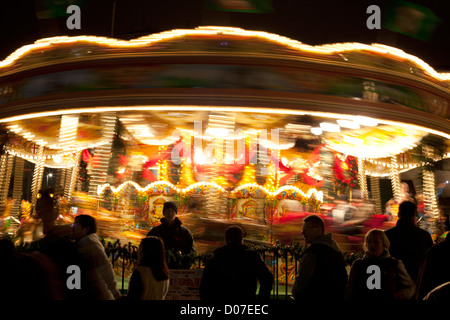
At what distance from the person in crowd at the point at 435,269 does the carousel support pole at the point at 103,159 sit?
4.77 m

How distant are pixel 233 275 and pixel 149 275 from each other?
0.76 meters

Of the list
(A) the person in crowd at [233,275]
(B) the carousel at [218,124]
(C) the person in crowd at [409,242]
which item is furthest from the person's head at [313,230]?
(B) the carousel at [218,124]

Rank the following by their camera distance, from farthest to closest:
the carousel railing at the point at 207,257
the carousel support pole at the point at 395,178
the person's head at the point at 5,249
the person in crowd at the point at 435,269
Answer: the carousel support pole at the point at 395,178, the carousel railing at the point at 207,257, the person in crowd at the point at 435,269, the person's head at the point at 5,249

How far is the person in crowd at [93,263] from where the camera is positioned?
3.77 metres

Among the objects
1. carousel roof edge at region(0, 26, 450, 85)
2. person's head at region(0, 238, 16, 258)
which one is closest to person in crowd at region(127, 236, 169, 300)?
person's head at region(0, 238, 16, 258)

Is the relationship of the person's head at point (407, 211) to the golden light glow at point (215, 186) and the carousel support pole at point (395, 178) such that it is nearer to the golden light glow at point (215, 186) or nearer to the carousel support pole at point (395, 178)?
the golden light glow at point (215, 186)

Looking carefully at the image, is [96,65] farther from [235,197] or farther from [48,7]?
[235,197]

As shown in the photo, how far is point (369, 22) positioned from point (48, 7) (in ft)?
15.6

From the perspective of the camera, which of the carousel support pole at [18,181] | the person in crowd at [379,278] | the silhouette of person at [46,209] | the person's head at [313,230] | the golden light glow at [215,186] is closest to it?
the person in crowd at [379,278]

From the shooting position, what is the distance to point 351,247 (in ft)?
23.5

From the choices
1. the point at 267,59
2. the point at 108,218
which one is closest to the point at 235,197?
the point at 108,218

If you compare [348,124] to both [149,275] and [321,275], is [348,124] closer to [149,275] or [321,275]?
[321,275]

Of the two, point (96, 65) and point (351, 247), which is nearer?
point (96, 65)

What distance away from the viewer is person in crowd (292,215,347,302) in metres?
3.36
